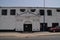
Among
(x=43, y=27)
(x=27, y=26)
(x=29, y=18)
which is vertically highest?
(x=29, y=18)

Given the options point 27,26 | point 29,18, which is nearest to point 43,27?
point 27,26

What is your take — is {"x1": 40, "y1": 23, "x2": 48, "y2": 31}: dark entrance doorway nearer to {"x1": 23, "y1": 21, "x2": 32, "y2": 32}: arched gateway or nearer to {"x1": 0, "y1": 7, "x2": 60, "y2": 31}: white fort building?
{"x1": 0, "y1": 7, "x2": 60, "y2": 31}: white fort building

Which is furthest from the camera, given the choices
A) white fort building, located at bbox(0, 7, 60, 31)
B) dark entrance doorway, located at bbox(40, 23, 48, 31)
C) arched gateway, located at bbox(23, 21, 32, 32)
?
dark entrance doorway, located at bbox(40, 23, 48, 31)

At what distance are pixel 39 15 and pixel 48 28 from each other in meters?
4.54

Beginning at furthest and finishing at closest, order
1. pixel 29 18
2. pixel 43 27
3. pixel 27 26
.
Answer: pixel 43 27 < pixel 27 26 < pixel 29 18

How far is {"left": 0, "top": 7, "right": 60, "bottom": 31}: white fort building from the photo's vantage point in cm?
4125

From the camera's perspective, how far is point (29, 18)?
41688mm

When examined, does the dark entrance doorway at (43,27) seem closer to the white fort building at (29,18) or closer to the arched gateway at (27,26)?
the white fort building at (29,18)

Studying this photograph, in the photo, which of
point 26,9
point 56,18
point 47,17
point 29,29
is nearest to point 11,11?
point 26,9

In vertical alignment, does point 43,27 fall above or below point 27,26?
below

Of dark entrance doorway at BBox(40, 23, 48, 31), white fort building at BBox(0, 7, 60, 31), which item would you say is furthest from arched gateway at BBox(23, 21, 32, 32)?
dark entrance doorway at BBox(40, 23, 48, 31)

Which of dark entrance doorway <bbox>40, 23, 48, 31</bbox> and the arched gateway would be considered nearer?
the arched gateway

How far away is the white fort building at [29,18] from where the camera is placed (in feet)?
135

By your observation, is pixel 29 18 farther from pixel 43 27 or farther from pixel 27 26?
pixel 43 27
